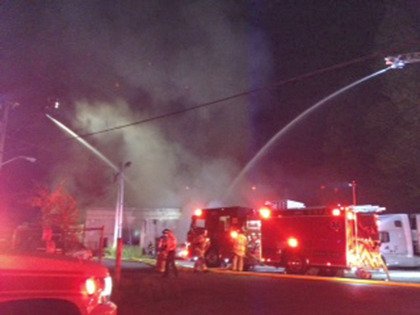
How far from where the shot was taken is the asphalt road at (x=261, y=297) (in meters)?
8.64

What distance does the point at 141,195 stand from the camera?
145ft

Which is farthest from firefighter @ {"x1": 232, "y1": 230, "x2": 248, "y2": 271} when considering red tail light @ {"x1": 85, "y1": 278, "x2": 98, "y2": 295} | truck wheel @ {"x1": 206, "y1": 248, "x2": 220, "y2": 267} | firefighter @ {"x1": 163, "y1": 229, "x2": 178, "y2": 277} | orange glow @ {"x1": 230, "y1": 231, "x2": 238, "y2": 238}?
red tail light @ {"x1": 85, "y1": 278, "x2": 98, "y2": 295}

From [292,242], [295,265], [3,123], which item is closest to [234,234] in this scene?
[292,242]

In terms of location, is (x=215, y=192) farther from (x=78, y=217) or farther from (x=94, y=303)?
(x=94, y=303)

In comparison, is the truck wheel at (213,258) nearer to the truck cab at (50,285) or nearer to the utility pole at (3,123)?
the utility pole at (3,123)

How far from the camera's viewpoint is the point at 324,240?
55.1ft

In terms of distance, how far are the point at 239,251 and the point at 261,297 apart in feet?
25.7

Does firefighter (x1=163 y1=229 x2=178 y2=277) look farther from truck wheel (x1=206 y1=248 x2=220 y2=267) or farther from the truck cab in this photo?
the truck cab

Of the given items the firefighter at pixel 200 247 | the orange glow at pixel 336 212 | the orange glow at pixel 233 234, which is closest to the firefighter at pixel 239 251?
the orange glow at pixel 233 234

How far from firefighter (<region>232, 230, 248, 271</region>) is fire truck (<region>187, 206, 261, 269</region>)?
0.85m

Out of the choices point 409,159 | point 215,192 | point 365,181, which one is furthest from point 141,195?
point 409,159

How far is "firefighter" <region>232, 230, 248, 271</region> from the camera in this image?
18.1m

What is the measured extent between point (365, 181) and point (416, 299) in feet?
61.8

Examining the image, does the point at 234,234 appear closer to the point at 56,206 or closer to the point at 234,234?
the point at 234,234
